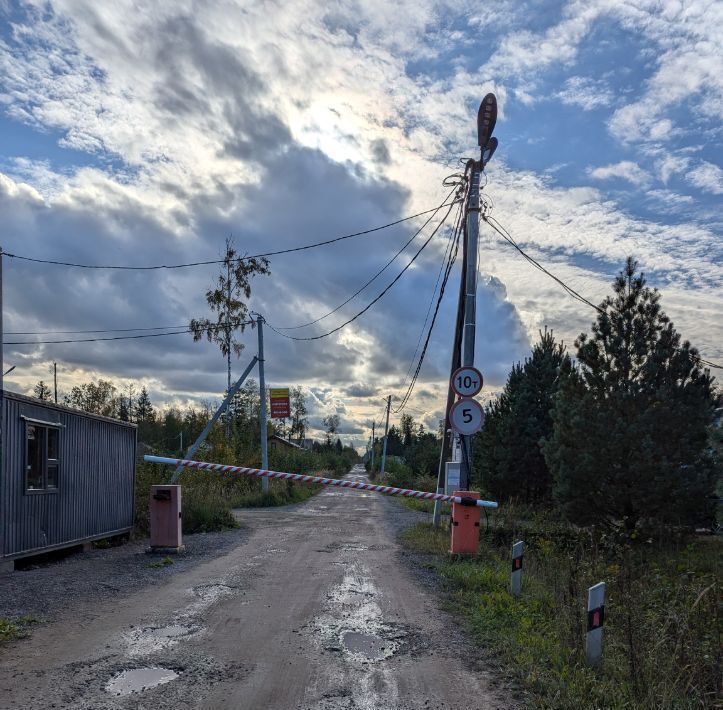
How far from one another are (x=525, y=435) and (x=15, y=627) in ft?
66.7

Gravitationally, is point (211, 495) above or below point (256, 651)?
below

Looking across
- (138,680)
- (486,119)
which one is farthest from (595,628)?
(486,119)

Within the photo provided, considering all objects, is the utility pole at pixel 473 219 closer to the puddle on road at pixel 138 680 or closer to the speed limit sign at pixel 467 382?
the speed limit sign at pixel 467 382

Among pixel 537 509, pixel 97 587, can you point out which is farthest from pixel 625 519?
pixel 97 587

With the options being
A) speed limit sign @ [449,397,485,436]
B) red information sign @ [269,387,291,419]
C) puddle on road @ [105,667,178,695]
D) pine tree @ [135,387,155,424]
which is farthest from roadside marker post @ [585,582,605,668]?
pine tree @ [135,387,155,424]

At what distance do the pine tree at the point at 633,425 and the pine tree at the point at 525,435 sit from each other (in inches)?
302

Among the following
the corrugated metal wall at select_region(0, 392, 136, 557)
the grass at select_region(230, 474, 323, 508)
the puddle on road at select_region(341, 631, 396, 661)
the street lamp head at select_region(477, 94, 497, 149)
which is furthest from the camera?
the grass at select_region(230, 474, 323, 508)

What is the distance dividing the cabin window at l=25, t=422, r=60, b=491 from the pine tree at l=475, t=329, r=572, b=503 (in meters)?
16.7

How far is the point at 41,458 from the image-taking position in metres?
11.4

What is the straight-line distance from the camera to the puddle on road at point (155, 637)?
5988 mm

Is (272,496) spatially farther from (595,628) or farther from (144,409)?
(144,409)

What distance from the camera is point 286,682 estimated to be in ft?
17.0

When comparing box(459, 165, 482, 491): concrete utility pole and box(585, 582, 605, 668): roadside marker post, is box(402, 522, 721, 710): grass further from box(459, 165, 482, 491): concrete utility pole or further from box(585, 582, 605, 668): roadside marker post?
box(459, 165, 482, 491): concrete utility pole

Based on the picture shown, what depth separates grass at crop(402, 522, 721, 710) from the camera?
16.8ft
